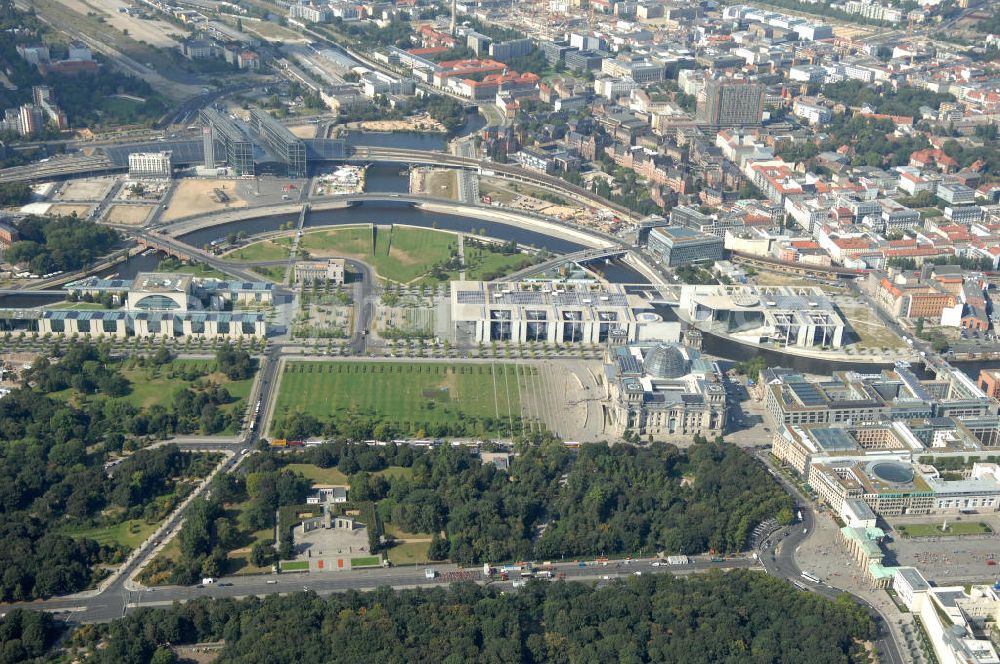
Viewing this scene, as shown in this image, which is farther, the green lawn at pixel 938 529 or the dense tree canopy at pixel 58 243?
the dense tree canopy at pixel 58 243

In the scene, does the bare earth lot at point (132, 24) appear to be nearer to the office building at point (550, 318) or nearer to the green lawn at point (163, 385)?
the office building at point (550, 318)

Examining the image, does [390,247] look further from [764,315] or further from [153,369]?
[764,315]

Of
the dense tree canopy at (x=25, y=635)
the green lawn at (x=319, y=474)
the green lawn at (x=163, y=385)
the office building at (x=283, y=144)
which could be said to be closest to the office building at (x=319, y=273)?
the green lawn at (x=163, y=385)

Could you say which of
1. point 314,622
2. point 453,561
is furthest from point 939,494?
point 314,622

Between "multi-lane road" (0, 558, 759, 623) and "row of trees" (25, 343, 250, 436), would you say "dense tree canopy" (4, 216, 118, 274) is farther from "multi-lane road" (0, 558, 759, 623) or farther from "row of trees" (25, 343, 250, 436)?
"multi-lane road" (0, 558, 759, 623)

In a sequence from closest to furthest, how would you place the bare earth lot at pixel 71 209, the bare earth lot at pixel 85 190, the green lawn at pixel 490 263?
1. the green lawn at pixel 490 263
2. the bare earth lot at pixel 71 209
3. the bare earth lot at pixel 85 190

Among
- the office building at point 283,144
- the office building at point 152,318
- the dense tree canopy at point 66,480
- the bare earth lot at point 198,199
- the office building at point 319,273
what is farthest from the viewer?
the office building at point 283,144

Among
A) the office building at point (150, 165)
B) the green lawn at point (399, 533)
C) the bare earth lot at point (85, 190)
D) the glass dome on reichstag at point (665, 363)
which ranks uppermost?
the office building at point (150, 165)

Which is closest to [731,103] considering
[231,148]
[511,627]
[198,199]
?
[231,148]
